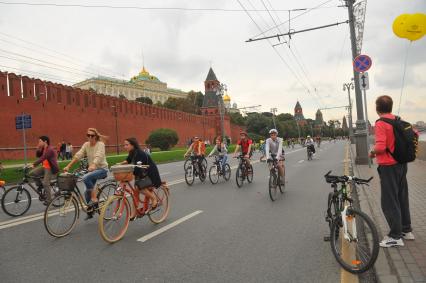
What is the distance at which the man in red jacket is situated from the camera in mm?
4703

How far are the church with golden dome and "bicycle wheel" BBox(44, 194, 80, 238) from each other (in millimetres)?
98632

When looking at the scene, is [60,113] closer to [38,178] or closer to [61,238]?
[38,178]

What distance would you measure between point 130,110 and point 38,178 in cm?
4043

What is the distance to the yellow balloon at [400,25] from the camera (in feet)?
25.0

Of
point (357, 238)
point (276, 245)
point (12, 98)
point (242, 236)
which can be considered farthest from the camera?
point (12, 98)

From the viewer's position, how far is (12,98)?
31391 mm

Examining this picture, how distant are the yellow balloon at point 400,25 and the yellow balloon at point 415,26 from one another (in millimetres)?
40

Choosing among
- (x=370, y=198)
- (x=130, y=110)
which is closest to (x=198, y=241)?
(x=370, y=198)

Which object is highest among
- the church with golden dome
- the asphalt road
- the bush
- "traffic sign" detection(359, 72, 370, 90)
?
the church with golden dome

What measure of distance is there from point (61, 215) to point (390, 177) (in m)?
4.88

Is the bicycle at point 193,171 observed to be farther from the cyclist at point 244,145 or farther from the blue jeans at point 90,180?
the blue jeans at point 90,180

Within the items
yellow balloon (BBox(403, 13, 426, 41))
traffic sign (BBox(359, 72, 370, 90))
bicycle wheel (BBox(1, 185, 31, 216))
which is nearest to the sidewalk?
yellow balloon (BBox(403, 13, 426, 41))

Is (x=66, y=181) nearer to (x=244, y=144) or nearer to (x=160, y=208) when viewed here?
(x=160, y=208)

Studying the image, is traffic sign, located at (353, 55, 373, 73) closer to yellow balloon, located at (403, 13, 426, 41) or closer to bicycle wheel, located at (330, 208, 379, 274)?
yellow balloon, located at (403, 13, 426, 41)
